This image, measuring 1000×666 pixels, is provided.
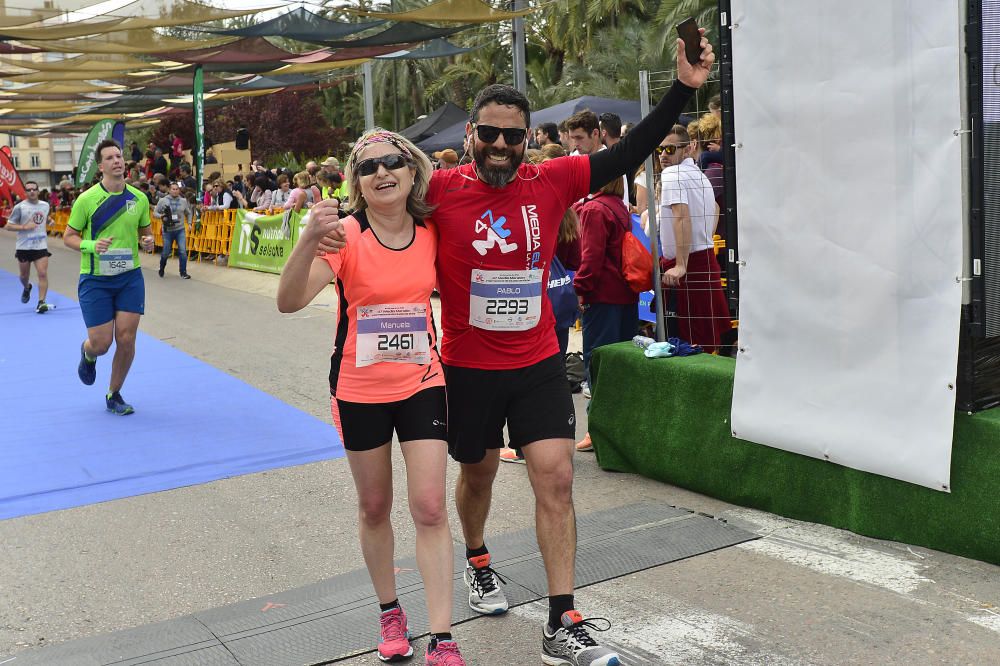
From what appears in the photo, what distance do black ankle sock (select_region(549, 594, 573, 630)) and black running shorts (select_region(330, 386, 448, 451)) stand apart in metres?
0.73

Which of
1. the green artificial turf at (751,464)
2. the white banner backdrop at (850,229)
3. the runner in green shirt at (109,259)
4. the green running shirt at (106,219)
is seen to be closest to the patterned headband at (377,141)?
the white banner backdrop at (850,229)

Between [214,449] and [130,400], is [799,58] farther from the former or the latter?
[130,400]

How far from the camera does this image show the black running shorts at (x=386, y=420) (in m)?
3.66

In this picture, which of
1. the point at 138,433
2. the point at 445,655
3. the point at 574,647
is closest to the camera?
the point at 445,655

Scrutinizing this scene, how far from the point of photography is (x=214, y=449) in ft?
24.3

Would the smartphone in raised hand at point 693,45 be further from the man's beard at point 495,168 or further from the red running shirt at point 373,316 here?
the red running shirt at point 373,316

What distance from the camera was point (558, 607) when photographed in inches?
149

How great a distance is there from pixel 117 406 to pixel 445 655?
19.5 ft

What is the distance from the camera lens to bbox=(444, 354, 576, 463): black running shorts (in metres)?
3.92

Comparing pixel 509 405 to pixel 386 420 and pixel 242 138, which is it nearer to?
pixel 386 420

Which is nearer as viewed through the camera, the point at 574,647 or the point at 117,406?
the point at 574,647

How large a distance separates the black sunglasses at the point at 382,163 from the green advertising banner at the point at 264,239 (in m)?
13.7

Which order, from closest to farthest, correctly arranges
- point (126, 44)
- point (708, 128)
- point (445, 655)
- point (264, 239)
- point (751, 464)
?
1. point (445, 655)
2. point (751, 464)
3. point (708, 128)
4. point (126, 44)
5. point (264, 239)

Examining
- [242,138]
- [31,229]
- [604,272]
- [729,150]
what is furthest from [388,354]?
[242,138]
